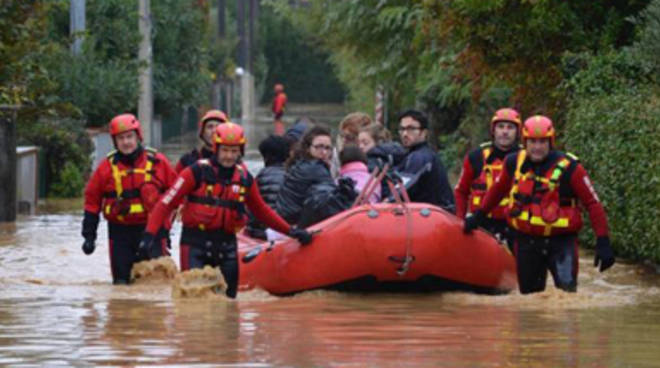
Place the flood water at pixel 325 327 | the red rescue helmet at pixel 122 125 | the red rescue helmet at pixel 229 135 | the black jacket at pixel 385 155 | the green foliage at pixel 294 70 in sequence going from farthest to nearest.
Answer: the green foliage at pixel 294 70, the black jacket at pixel 385 155, the red rescue helmet at pixel 122 125, the red rescue helmet at pixel 229 135, the flood water at pixel 325 327

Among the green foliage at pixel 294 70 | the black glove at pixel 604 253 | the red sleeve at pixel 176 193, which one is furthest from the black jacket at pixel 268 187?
the green foliage at pixel 294 70

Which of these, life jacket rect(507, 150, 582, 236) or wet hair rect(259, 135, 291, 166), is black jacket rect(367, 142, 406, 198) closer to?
wet hair rect(259, 135, 291, 166)

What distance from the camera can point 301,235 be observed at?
1391 centimetres

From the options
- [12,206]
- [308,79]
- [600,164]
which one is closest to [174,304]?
[600,164]

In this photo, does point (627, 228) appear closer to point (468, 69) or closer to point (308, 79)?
point (468, 69)

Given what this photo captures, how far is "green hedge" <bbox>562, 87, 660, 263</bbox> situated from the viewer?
1567cm

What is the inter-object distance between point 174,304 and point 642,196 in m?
4.81

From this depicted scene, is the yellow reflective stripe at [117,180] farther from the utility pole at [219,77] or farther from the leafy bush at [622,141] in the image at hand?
the utility pole at [219,77]

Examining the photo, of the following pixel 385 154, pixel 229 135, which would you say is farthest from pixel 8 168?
pixel 229 135

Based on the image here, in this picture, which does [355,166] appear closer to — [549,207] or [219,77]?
[549,207]

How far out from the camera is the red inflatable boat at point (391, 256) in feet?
45.2

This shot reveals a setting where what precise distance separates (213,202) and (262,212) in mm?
580

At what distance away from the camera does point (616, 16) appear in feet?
78.2

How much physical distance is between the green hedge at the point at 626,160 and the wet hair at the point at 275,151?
306cm
